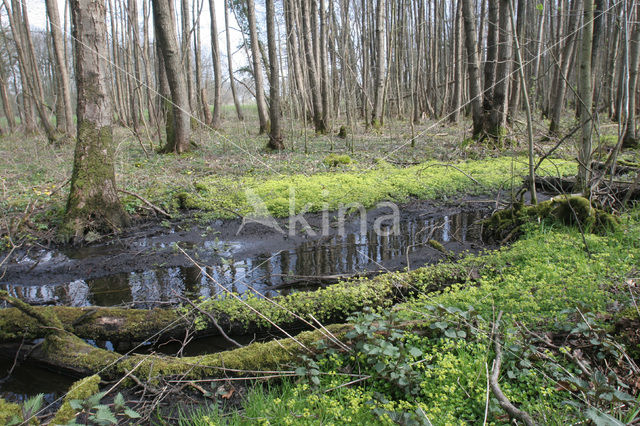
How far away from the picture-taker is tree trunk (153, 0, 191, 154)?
31.0 feet

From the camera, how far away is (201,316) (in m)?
3.47

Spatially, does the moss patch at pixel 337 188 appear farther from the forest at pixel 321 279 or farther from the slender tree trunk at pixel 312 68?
the slender tree trunk at pixel 312 68

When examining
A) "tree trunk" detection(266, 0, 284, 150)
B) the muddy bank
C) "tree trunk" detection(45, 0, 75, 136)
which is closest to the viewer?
the muddy bank

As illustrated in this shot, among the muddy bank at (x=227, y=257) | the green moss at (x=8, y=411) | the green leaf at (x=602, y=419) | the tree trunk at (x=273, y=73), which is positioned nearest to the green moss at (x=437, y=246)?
the muddy bank at (x=227, y=257)

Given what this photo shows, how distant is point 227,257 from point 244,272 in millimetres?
559

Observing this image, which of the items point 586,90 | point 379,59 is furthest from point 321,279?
point 379,59

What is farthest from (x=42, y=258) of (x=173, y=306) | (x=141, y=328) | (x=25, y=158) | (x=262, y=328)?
(x=25, y=158)

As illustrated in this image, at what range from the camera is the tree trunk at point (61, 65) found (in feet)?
39.6

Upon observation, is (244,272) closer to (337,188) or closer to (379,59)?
(337,188)

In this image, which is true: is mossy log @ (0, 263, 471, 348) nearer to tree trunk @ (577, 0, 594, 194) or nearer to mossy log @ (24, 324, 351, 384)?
mossy log @ (24, 324, 351, 384)

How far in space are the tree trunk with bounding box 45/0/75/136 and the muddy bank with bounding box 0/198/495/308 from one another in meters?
9.99

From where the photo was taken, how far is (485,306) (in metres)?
3.05

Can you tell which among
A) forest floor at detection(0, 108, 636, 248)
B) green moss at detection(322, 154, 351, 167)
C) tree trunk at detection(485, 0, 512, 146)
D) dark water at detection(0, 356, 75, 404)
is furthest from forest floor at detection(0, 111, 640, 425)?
tree trunk at detection(485, 0, 512, 146)

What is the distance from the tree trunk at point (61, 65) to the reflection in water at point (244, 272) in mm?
10935
